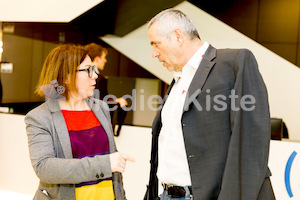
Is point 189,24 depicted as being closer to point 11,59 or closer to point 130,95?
point 130,95

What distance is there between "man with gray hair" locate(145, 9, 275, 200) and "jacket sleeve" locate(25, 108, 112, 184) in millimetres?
320

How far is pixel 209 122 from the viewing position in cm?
152

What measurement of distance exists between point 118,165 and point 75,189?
294mm

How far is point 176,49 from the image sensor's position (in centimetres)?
178

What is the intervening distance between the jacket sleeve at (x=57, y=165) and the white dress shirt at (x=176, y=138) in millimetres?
284

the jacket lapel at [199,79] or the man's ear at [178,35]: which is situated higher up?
the man's ear at [178,35]

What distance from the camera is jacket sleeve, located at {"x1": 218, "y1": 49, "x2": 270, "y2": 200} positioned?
1395 millimetres

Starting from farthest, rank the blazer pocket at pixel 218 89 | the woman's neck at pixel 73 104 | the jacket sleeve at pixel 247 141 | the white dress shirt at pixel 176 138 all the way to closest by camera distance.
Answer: the woman's neck at pixel 73 104 < the white dress shirt at pixel 176 138 < the blazer pocket at pixel 218 89 < the jacket sleeve at pixel 247 141

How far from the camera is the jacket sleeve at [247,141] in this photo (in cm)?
139

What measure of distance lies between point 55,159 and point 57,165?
4 cm

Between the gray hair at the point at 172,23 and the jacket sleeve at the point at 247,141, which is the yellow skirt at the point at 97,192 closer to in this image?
the jacket sleeve at the point at 247,141

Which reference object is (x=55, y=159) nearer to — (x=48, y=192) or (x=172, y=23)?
(x=48, y=192)

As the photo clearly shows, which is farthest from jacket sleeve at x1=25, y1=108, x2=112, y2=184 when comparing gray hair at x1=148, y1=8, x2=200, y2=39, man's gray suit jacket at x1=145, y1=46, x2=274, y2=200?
gray hair at x1=148, y1=8, x2=200, y2=39

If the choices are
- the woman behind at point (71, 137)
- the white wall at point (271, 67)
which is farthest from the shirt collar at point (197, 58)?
the white wall at point (271, 67)
